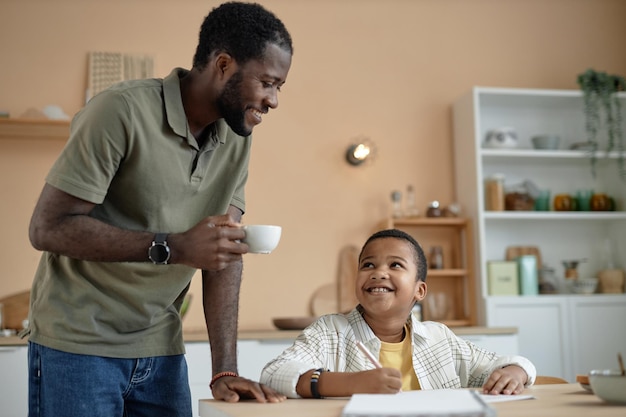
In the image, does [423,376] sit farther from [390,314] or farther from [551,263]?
[551,263]

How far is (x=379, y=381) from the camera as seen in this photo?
1329 mm

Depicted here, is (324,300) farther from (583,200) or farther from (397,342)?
(397,342)

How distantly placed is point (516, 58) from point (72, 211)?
3.71 meters

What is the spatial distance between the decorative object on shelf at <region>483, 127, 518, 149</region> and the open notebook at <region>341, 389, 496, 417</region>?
10.4ft

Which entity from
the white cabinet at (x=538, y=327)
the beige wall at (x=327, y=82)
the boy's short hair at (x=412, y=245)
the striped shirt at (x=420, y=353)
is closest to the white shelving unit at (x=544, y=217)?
the white cabinet at (x=538, y=327)

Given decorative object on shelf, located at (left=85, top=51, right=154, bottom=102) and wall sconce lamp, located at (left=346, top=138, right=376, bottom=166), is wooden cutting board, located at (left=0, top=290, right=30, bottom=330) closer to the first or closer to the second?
decorative object on shelf, located at (left=85, top=51, right=154, bottom=102)

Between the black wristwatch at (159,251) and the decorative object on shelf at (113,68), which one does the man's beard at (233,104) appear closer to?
the black wristwatch at (159,251)

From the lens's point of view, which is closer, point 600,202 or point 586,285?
point 586,285

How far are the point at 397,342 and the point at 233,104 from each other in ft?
2.40

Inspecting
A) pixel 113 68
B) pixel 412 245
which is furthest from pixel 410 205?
pixel 412 245

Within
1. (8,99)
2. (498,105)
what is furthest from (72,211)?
(498,105)

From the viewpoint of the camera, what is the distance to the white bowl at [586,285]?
4.15 metres

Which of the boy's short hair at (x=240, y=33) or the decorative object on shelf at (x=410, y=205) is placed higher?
the boy's short hair at (x=240, y=33)

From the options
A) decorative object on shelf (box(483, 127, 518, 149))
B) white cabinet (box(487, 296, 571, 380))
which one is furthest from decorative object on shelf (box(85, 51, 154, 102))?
white cabinet (box(487, 296, 571, 380))
